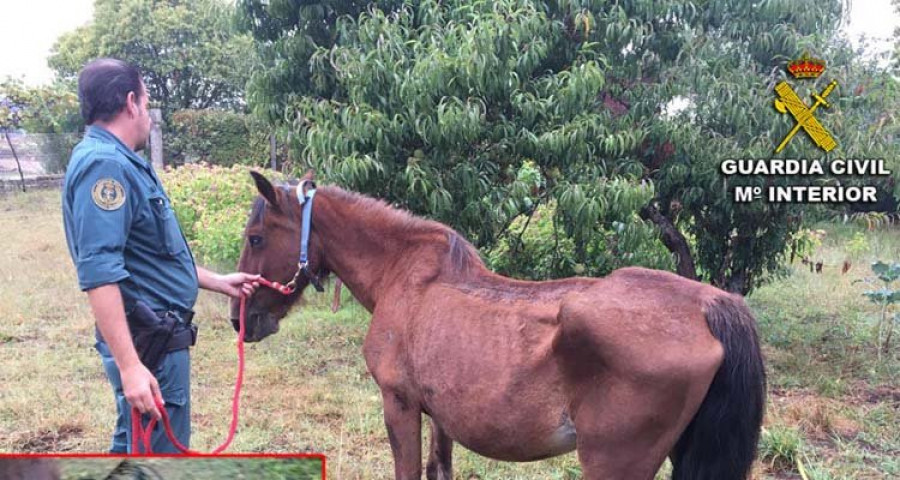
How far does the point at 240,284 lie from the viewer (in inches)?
123

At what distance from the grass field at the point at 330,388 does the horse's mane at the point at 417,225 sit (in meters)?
1.54

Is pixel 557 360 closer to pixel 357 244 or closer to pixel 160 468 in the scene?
pixel 357 244

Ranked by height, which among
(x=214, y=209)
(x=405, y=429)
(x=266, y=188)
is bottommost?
(x=214, y=209)

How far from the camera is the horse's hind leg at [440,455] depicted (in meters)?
3.33

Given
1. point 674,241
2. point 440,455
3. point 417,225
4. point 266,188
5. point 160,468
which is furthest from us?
point 674,241

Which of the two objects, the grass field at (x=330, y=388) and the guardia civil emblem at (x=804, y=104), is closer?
the grass field at (x=330, y=388)

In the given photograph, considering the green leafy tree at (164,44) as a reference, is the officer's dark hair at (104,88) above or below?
above

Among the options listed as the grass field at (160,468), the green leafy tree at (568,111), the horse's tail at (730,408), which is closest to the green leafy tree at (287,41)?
the green leafy tree at (568,111)

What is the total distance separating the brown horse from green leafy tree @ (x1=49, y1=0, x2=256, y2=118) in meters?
21.9

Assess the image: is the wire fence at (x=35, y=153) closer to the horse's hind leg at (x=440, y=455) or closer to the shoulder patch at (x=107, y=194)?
the horse's hind leg at (x=440, y=455)

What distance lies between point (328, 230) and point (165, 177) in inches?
323

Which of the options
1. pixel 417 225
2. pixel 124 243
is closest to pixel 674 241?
pixel 417 225

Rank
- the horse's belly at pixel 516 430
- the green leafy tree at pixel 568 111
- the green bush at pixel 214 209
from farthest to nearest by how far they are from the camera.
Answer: the green bush at pixel 214 209 < the green leafy tree at pixel 568 111 < the horse's belly at pixel 516 430

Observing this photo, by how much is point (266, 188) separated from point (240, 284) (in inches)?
19.3
